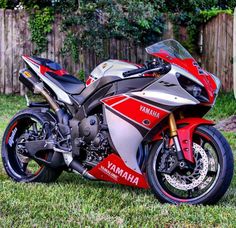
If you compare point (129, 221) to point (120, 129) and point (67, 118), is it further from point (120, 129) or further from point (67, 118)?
point (67, 118)

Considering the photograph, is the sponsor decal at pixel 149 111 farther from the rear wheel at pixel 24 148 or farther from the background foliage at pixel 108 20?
the background foliage at pixel 108 20

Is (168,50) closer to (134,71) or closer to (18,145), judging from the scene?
(134,71)

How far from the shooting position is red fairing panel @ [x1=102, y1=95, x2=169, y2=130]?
4.30 m

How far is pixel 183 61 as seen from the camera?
171 inches

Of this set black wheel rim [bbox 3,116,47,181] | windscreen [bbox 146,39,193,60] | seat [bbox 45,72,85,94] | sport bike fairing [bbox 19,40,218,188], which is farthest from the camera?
black wheel rim [bbox 3,116,47,181]

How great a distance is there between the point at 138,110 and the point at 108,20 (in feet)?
30.6

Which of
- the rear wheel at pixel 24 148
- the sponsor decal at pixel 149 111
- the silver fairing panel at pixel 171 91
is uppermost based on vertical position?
the silver fairing panel at pixel 171 91

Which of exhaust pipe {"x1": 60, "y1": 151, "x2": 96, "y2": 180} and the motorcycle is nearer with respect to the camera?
the motorcycle

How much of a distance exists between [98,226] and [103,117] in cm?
125

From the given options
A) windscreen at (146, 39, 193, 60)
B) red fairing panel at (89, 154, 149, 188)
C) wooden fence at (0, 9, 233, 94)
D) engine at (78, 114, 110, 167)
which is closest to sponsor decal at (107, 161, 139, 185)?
red fairing panel at (89, 154, 149, 188)

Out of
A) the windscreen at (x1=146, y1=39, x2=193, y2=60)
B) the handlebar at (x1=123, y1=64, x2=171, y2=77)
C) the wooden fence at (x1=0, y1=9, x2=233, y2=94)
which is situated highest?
the windscreen at (x1=146, y1=39, x2=193, y2=60)

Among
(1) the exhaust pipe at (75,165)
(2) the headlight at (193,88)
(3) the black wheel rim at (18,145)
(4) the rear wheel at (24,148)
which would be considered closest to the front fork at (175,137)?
(2) the headlight at (193,88)

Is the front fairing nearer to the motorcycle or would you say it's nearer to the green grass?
the motorcycle

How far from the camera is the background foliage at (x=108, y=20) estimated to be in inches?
506
